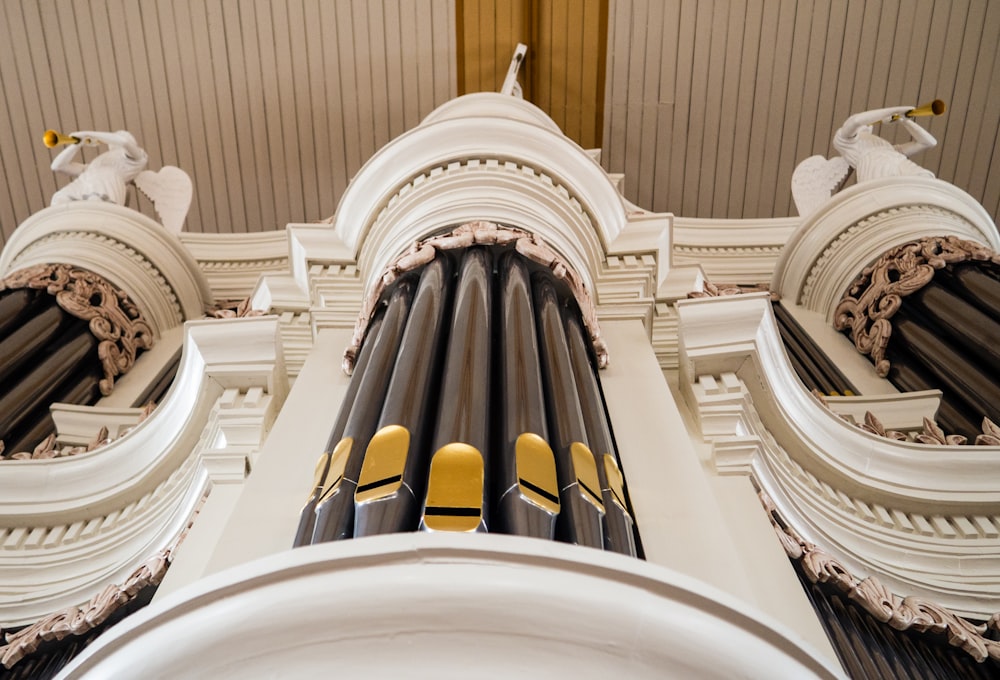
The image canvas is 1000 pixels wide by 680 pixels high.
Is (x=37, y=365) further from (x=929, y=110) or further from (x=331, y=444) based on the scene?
(x=929, y=110)

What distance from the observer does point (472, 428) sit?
5.88ft

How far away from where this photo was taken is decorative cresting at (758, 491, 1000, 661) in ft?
6.71

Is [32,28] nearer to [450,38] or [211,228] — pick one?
[211,228]

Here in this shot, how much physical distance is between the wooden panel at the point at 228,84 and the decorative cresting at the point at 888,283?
266cm

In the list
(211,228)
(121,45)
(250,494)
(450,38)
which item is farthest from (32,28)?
(250,494)

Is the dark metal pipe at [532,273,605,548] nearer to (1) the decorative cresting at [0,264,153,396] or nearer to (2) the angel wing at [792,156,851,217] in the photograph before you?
(1) the decorative cresting at [0,264,153,396]

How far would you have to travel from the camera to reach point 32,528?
2.51 meters

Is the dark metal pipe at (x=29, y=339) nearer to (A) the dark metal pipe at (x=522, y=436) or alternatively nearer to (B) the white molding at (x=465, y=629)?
(A) the dark metal pipe at (x=522, y=436)

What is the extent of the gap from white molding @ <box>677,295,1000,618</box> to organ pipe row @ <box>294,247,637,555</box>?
1.24ft

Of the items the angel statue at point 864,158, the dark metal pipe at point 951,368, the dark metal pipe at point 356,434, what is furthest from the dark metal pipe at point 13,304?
the angel statue at point 864,158

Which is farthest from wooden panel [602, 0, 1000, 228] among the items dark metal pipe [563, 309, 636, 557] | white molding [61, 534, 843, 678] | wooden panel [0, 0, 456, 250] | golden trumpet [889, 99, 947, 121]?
white molding [61, 534, 843, 678]

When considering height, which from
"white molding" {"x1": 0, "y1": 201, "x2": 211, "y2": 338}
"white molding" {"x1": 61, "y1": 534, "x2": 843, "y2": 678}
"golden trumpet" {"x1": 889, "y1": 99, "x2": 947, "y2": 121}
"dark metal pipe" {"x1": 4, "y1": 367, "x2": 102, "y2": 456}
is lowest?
"white molding" {"x1": 61, "y1": 534, "x2": 843, "y2": 678}

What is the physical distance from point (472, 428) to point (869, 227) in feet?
9.25

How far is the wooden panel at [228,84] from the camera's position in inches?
206
